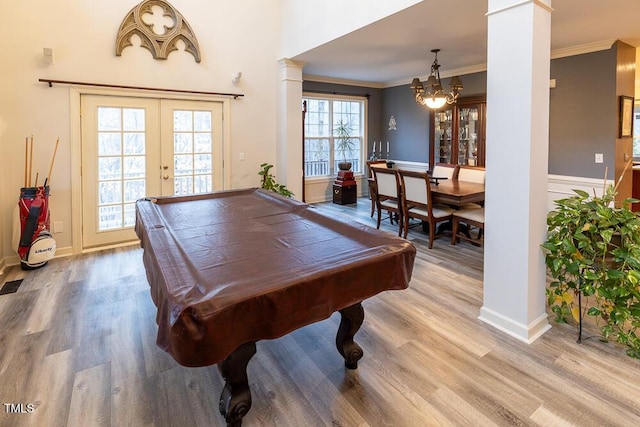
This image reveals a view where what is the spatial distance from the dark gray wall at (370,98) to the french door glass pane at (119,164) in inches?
148

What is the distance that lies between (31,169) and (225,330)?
3.95 metres

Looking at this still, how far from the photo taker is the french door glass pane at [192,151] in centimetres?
480

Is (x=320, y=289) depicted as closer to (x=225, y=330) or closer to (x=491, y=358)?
(x=225, y=330)

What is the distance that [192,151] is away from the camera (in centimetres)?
491

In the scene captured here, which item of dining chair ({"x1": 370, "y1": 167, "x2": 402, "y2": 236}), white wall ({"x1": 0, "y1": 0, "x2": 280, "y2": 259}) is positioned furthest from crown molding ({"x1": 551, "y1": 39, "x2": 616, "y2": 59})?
white wall ({"x1": 0, "y1": 0, "x2": 280, "y2": 259})

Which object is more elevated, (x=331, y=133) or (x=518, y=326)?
(x=331, y=133)

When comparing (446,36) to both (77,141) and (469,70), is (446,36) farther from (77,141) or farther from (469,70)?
(77,141)

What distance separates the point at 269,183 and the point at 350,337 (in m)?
3.61

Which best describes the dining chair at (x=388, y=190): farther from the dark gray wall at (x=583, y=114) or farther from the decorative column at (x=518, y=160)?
the dark gray wall at (x=583, y=114)

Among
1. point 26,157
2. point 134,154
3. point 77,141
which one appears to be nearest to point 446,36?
point 134,154

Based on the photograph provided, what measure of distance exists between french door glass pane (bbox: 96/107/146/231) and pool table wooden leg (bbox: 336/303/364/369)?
3671mm

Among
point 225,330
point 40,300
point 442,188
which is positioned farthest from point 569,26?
point 40,300

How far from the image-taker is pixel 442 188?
438cm

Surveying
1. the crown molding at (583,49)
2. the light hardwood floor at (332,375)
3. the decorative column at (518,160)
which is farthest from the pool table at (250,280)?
the crown molding at (583,49)
